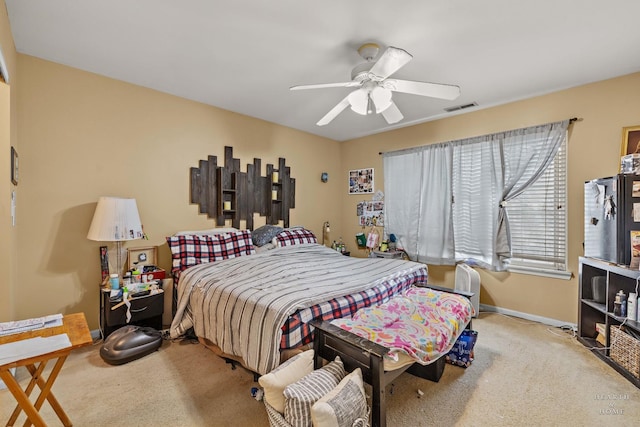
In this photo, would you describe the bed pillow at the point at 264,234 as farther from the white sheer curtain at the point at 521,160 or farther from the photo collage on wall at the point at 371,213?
the white sheer curtain at the point at 521,160

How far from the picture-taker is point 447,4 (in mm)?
1781

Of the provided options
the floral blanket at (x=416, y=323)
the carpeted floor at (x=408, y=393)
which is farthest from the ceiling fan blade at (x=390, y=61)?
the carpeted floor at (x=408, y=393)

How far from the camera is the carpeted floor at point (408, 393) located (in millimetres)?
1694

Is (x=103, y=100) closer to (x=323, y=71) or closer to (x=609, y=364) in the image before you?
(x=323, y=71)

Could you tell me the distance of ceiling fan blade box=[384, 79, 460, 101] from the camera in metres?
2.09

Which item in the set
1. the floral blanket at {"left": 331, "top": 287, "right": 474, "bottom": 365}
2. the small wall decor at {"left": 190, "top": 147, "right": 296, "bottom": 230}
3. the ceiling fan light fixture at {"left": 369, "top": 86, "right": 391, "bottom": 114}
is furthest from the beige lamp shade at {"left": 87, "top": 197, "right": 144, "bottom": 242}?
the ceiling fan light fixture at {"left": 369, "top": 86, "right": 391, "bottom": 114}

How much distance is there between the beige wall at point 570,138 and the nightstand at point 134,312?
139 inches

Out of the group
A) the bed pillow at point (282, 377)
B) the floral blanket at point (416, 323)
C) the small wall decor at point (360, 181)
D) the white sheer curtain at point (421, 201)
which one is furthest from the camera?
the small wall decor at point (360, 181)

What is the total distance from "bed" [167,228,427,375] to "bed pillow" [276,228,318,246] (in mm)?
153

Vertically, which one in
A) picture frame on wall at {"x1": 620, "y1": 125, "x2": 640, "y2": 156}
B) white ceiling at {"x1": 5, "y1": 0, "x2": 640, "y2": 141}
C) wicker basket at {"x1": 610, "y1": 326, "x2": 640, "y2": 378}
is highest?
white ceiling at {"x1": 5, "y1": 0, "x2": 640, "y2": 141}

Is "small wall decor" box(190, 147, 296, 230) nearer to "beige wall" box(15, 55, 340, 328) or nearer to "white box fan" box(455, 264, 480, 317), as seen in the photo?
"beige wall" box(15, 55, 340, 328)

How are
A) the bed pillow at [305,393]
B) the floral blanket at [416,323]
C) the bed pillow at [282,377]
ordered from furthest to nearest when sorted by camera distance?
the floral blanket at [416,323] → the bed pillow at [282,377] → the bed pillow at [305,393]

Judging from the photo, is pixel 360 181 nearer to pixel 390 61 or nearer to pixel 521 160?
pixel 521 160

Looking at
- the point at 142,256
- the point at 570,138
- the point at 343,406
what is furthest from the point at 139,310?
the point at 570,138
